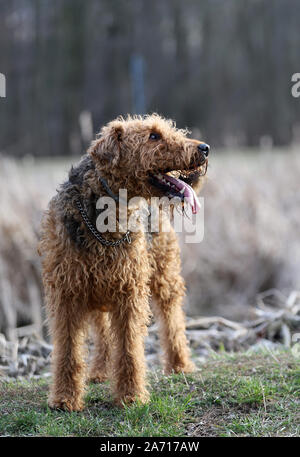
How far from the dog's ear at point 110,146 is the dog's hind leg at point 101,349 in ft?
4.77

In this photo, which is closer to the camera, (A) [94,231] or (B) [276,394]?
(A) [94,231]

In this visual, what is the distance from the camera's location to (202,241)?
8133 millimetres

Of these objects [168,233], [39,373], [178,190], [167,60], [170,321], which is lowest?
[39,373]

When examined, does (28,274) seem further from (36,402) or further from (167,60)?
(167,60)

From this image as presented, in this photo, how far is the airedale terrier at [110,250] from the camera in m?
3.85

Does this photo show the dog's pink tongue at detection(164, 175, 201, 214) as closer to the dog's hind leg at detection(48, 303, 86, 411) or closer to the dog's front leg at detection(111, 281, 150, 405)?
the dog's front leg at detection(111, 281, 150, 405)

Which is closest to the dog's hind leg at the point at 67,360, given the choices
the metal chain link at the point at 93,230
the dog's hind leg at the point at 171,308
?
the metal chain link at the point at 93,230

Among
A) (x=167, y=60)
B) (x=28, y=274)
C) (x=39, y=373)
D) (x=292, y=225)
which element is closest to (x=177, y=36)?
(x=167, y=60)

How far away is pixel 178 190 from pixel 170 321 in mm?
1469

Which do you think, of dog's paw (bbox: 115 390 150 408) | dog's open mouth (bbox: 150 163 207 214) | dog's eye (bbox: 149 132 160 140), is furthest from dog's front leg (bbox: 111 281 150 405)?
dog's eye (bbox: 149 132 160 140)

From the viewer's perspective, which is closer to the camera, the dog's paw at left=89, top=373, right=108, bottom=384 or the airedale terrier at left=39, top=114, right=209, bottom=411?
the airedale terrier at left=39, top=114, right=209, bottom=411

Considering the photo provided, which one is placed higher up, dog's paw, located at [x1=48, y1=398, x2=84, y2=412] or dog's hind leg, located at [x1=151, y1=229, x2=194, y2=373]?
dog's hind leg, located at [x1=151, y1=229, x2=194, y2=373]

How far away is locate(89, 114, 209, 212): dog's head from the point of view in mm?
3811

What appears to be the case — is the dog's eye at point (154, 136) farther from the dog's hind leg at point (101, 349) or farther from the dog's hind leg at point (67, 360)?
the dog's hind leg at point (101, 349)
